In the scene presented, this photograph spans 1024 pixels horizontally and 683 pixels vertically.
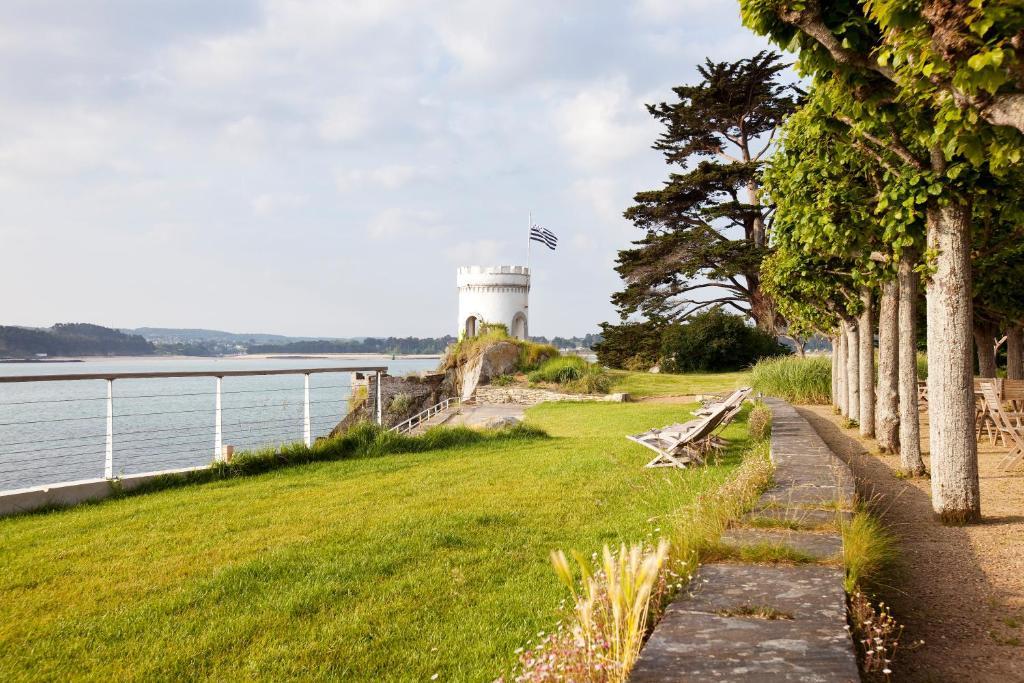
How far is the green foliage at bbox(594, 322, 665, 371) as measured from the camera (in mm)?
36125

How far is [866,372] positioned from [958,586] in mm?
8058

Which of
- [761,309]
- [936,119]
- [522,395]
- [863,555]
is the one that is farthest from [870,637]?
[761,309]

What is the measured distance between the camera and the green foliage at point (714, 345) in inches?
1350

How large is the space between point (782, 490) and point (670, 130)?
32610 millimetres

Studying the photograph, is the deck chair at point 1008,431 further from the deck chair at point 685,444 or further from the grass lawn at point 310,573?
the grass lawn at point 310,573

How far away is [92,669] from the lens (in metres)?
3.49

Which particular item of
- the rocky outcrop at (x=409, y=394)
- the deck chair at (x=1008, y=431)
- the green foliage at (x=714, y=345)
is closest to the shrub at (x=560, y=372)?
the rocky outcrop at (x=409, y=394)

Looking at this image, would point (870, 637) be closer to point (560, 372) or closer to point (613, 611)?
point (613, 611)

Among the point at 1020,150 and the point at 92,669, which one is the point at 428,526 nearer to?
the point at 92,669

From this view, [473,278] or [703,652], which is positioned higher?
[473,278]

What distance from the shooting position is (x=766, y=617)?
313 centimetres

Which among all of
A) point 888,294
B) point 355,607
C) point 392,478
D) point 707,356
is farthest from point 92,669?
point 707,356

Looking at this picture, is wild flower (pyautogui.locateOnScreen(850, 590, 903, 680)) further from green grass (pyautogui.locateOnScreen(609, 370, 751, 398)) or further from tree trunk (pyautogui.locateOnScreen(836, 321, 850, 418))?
green grass (pyautogui.locateOnScreen(609, 370, 751, 398))

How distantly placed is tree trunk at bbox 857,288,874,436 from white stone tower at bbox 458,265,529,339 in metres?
27.1
